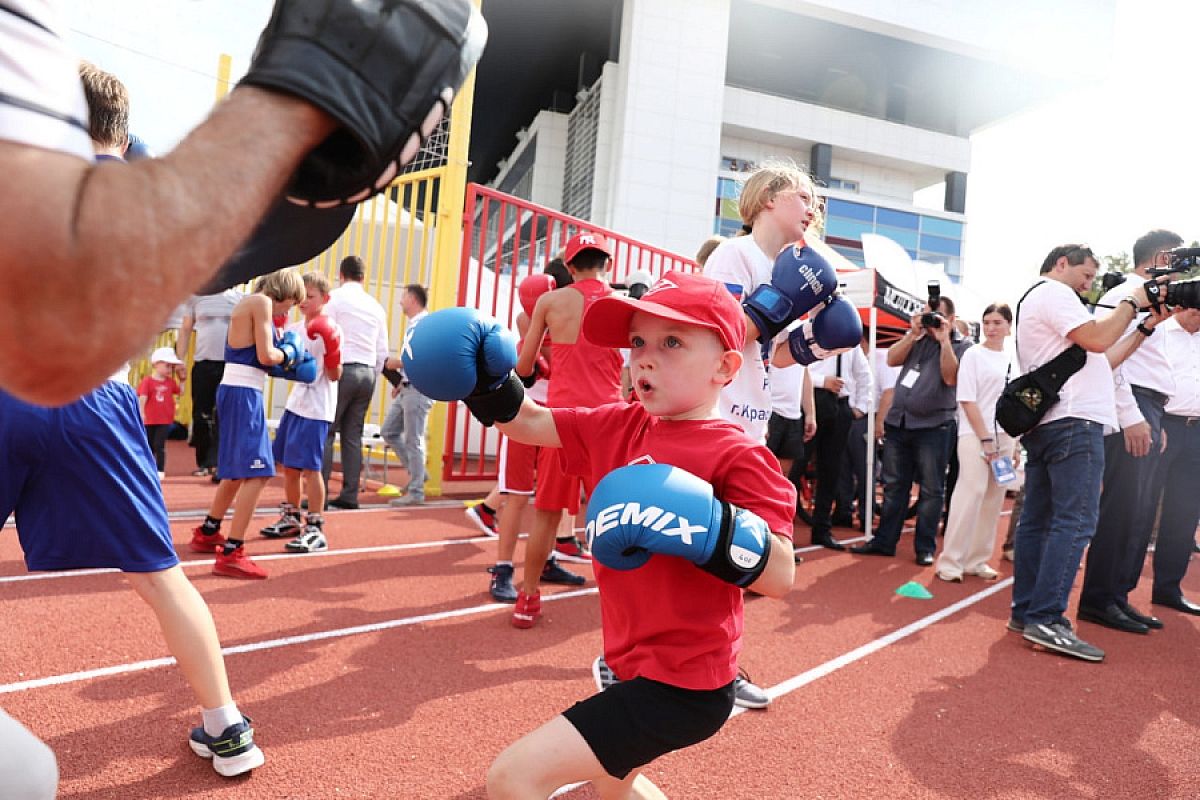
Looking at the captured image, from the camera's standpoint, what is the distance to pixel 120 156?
2.01m

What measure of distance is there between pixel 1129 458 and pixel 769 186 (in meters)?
3.09

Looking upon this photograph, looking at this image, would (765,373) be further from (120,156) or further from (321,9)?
(321,9)

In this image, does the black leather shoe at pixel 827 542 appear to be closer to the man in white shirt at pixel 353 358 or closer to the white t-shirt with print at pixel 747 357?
the white t-shirt with print at pixel 747 357

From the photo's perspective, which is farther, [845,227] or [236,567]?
[845,227]

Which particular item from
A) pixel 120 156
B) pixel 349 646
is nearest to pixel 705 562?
pixel 120 156

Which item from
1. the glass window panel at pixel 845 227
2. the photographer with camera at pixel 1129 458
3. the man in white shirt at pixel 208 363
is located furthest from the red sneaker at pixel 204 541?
the glass window panel at pixel 845 227

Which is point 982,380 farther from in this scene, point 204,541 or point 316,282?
point 204,541

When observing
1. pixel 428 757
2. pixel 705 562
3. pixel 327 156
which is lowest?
pixel 428 757

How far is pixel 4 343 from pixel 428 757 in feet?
7.50

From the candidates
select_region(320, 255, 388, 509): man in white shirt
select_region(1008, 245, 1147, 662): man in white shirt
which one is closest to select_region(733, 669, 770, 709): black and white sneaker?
select_region(1008, 245, 1147, 662): man in white shirt

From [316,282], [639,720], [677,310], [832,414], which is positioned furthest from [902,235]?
[639,720]

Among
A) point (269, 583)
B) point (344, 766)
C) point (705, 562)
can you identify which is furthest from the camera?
point (269, 583)

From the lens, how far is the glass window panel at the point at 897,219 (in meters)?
29.5

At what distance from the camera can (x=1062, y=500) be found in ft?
13.2
